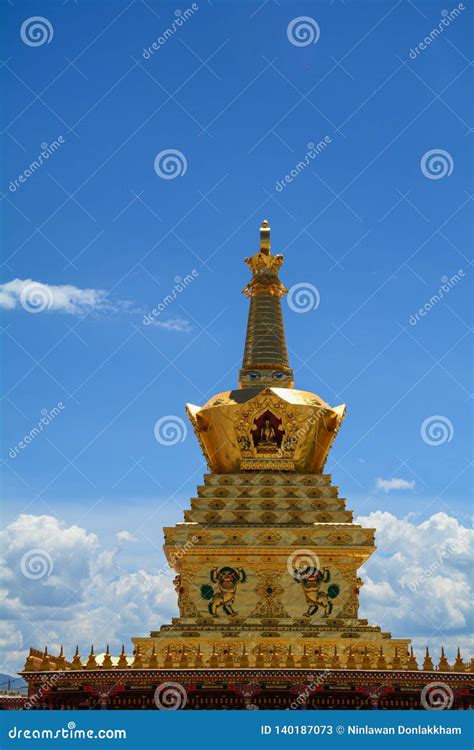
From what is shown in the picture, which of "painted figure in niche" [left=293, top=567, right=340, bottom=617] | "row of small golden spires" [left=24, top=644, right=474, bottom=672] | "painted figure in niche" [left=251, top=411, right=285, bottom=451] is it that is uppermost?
"painted figure in niche" [left=251, top=411, right=285, bottom=451]

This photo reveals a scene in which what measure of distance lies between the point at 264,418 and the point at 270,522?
3.91 m

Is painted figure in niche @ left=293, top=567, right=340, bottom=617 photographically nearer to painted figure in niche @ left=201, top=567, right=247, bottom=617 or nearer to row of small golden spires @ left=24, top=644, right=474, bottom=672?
painted figure in niche @ left=201, top=567, right=247, bottom=617

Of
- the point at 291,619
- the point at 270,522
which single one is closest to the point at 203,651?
the point at 291,619

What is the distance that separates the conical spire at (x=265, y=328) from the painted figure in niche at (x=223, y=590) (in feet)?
25.3

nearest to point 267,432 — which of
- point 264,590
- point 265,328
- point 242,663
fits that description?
point 265,328

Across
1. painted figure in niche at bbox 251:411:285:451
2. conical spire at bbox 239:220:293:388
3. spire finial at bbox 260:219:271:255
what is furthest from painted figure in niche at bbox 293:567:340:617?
spire finial at bbox 260:219:271:255

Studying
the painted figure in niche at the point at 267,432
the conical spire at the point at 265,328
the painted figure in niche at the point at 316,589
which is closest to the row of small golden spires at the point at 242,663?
the painted figure in niche at the point at 316,589

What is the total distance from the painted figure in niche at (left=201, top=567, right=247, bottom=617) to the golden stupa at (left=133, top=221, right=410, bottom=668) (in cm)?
3

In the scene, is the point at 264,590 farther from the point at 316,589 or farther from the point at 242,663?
the point at 242,663

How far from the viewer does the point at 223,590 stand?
94.6 ft

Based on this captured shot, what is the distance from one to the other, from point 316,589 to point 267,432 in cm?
578

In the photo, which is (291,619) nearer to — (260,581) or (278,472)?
(260,581)

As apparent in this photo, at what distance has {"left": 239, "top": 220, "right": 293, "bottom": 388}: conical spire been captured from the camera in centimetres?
3484

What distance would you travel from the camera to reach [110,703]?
934 inches
